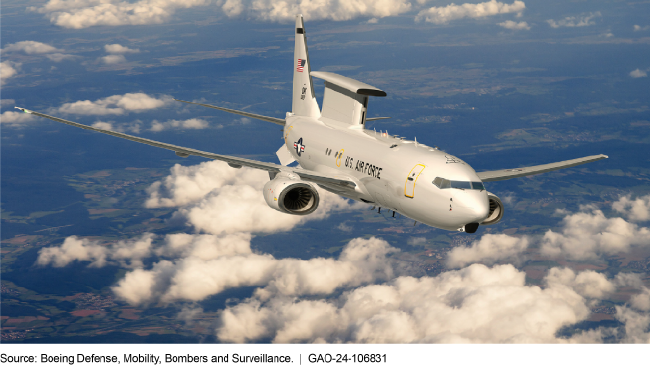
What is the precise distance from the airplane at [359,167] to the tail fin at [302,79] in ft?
0.31

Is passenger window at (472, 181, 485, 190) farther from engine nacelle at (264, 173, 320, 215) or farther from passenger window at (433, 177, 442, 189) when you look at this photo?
engine nacelle at (264, 173, 320, 215)

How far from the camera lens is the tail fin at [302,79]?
167 feet

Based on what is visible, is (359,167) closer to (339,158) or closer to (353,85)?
(339,158)

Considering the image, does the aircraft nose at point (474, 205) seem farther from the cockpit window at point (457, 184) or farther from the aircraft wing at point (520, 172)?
the aircraft wing at point (520, 172)

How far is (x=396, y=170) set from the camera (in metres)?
35.3

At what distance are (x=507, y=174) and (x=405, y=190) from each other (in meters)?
9.36

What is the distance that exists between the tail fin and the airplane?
0.31ft

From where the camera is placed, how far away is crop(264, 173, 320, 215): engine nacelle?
37.8 meters

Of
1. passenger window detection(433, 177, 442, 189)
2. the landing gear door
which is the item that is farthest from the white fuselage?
passenger window detection(433, 177, 442, 189)

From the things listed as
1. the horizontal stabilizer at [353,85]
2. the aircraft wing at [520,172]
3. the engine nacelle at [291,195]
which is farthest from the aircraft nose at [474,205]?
the horizontal stabilizer at [353,85]

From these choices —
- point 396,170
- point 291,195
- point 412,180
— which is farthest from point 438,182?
point 291,195
